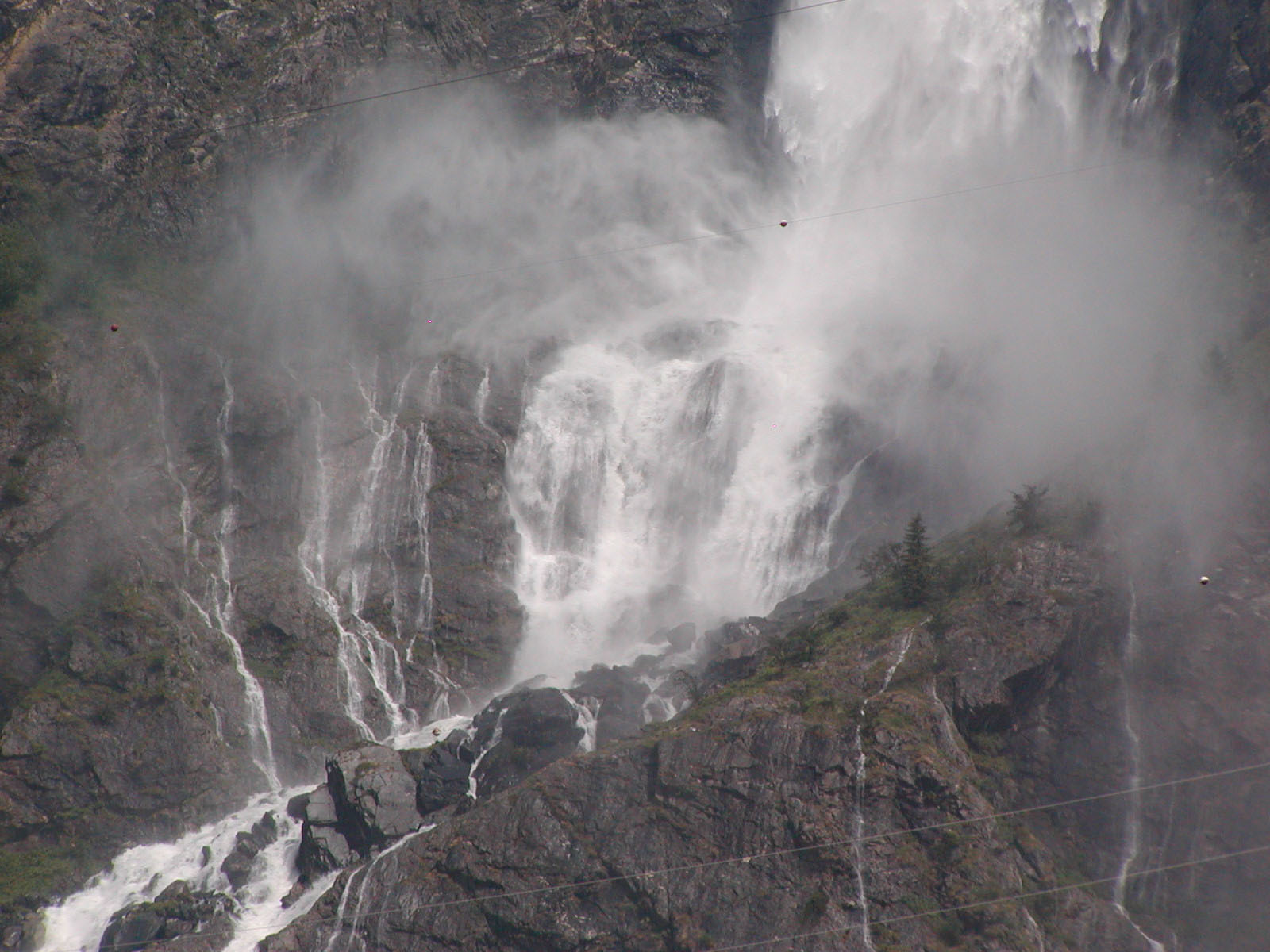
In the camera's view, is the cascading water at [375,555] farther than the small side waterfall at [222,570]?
Yes

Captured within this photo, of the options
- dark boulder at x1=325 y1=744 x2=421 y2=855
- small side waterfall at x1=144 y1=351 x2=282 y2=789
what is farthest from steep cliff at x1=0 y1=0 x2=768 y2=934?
dark boulder at x1=325 y1=744 x2=421 y2=855

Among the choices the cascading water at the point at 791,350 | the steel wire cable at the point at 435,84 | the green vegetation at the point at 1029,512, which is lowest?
the green vegetation at the point at 1029,512

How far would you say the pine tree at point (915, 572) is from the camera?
118ft

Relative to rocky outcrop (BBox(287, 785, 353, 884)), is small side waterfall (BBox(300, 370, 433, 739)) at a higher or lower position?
higher

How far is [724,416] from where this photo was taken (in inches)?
2226

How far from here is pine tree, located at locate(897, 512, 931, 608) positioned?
3588 centimetres

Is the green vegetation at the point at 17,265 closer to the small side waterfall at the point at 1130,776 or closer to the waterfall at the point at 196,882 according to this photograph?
the waterfall at the point at 196,882

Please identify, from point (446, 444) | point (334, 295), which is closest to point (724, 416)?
point (446, 444)

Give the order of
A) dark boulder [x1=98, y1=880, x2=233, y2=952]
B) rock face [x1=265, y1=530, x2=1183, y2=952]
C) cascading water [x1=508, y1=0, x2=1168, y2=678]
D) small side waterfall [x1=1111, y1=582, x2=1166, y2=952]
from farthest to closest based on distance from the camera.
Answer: cascading water [x1=508, y1=0, x2=1168, y2=678], dark boulder [x1=98, y1=880, x2=233, y2=952], small side waterfall [x1=1111, y1=582, x2=1166, y2=952], rock face [x1=265, y1=530, x2=1183, y2=952]

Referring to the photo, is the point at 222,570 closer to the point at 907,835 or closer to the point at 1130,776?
the point at 907,835

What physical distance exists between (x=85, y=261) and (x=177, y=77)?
1361 cm

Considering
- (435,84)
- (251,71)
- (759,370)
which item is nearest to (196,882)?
(759,370)

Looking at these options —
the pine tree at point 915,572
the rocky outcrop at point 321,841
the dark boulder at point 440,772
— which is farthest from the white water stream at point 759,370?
the pine tree at point 915,572

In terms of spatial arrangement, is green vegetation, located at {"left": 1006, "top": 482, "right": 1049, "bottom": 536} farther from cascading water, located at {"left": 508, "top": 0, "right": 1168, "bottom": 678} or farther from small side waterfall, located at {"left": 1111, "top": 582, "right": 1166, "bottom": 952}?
cascading water, located at {"left": 508, "top": 0, "right": 1168, "bottom": 678}
